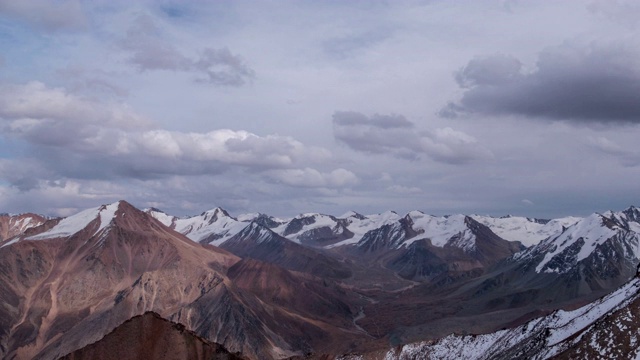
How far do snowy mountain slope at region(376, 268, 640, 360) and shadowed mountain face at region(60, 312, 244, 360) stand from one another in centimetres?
3437

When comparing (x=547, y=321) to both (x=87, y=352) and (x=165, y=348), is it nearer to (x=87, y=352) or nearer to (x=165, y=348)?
(x=165, y=348)

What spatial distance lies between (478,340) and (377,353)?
733 inches

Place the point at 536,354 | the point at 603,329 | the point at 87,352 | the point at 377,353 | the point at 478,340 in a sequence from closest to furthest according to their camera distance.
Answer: the point at 603,329, the point at 536,354, the point at 87,352, the point at 478,340, the point at 377,353

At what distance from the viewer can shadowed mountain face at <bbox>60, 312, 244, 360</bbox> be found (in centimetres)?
9538

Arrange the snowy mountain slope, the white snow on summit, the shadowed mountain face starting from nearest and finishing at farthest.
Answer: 1. the snowy mountain slope
2. the white snow on summit
3. the shadowed mountain face

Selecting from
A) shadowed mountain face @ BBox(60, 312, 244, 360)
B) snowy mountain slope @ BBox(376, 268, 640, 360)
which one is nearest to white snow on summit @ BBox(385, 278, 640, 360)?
snowy mountain slope @ BBox(376, 268, 640, 360)

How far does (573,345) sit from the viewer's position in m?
75.8

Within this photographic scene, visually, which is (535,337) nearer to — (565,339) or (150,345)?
(565,339)

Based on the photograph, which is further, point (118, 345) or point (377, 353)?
point (377, 353)

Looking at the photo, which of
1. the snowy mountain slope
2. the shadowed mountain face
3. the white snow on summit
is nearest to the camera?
the snowy mountain slope

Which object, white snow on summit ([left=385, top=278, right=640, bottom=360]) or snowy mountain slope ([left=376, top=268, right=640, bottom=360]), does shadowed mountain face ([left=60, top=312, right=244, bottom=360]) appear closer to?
white snow on summit ([left=385, top=278, right=640, bottom=360])

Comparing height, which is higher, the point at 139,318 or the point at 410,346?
the point at 139,318

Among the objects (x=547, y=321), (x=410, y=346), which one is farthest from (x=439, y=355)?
(x=547, y=321)

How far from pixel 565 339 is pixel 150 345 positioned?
191 ft
